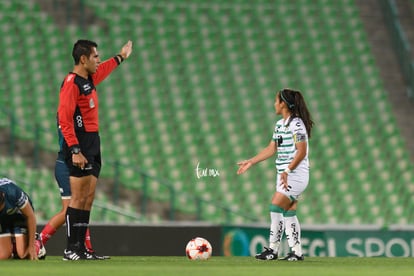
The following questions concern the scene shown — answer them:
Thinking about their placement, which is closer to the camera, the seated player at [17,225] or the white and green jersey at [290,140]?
the seated player at [17,225]

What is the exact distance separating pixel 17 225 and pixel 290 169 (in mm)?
2395

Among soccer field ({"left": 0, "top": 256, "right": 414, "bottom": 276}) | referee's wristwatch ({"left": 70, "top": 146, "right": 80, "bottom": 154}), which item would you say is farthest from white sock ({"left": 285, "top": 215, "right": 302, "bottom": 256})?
referee's wristwatch ({"left": 70, "top": 146, "right": 80, "bottom": 154})

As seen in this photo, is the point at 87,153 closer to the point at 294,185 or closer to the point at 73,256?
the point at 73,256

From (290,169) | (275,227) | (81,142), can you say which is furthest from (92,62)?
(275,227)

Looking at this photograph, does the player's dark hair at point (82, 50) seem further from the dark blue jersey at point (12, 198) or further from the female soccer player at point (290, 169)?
the female soccer player at point (290, 169)

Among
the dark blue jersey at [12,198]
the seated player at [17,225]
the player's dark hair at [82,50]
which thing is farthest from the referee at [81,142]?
the dark blue jersey at [12,198]

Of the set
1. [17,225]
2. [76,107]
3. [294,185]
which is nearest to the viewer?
[76,107]

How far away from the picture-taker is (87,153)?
8.91 meters

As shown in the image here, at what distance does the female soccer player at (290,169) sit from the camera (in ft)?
30.6

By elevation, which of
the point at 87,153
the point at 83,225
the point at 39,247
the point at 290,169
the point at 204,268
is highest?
the point at 87,153

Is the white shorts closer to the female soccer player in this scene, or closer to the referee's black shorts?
the female soccer player

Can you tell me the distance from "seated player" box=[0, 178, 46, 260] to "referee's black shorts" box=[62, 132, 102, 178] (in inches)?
26.0

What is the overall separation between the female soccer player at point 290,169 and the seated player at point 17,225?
184 centimetres

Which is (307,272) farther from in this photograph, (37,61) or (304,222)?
(37,61)
